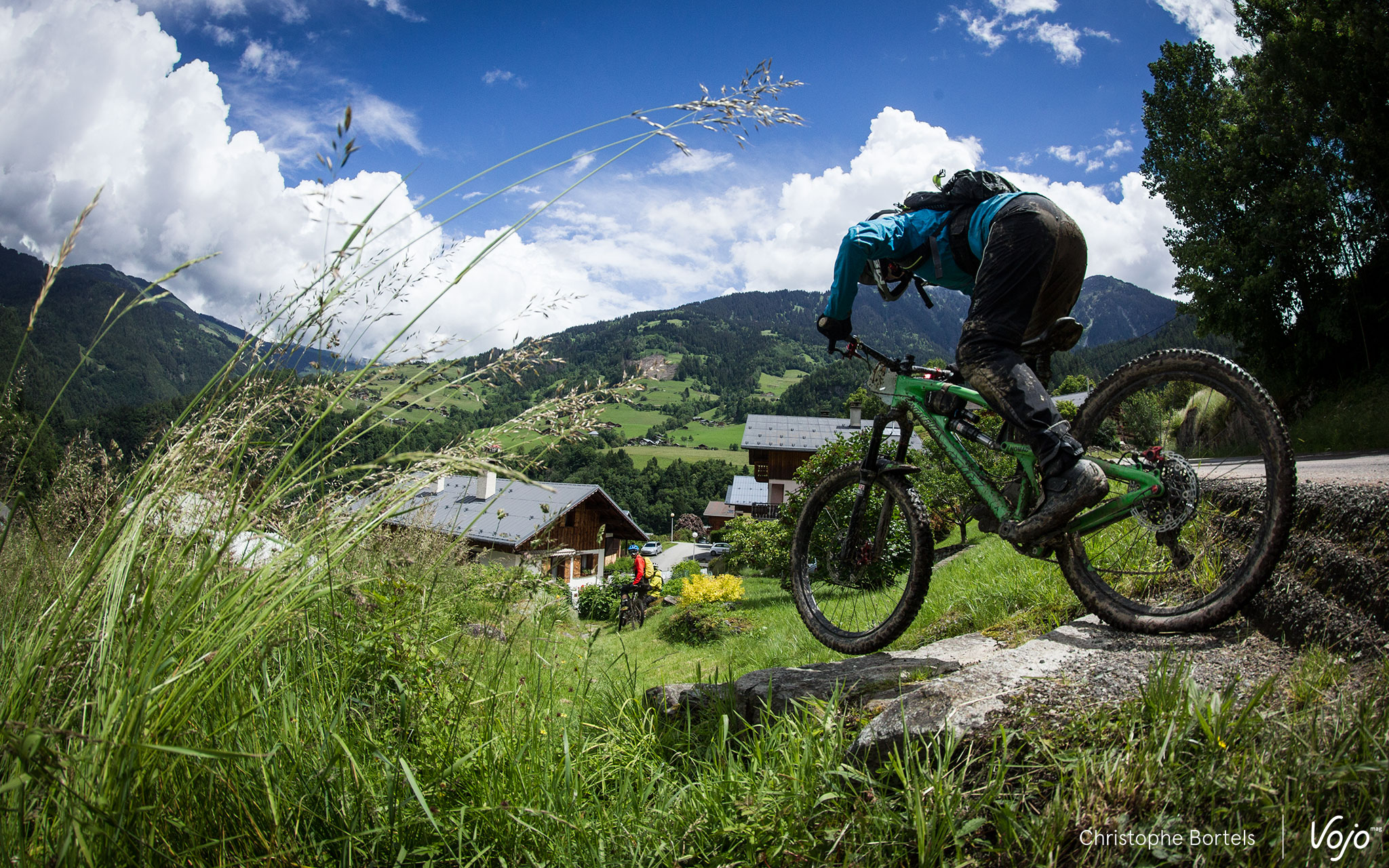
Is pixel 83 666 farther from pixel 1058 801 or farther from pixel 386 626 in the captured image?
pixel 1058 801

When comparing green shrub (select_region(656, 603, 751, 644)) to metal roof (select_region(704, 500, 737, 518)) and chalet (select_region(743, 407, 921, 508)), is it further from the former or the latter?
metal roof (select_region(704, 500, 737, 518))

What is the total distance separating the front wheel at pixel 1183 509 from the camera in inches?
79.9

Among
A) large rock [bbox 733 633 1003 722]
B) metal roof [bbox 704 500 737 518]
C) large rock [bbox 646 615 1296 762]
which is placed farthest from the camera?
metal roof [bbox 704 500 737 518]

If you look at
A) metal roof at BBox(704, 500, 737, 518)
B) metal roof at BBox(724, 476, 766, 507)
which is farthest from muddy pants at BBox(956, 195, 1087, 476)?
metal roof at BBox(704, 500, 737, 518)

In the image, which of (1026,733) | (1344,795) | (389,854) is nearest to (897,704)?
(1026,733)

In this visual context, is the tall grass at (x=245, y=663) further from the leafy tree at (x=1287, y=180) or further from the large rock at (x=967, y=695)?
the leafy tree at (x=1287, y=180)

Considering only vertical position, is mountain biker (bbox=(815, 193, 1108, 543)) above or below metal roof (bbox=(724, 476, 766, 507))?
above

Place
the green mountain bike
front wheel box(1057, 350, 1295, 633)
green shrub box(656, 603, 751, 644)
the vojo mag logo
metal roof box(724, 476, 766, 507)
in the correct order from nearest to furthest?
the vojo mag logo
front wheel box(1057, 350, 1295, 633)
the green mountain bike
green shrub box(656, 603, 751, 644)
metal roof box(724, 476, 766, 507)

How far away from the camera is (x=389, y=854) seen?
135 centimetres

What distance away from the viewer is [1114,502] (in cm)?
228

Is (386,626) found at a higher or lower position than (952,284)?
lower

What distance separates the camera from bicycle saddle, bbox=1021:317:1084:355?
8.53 ft

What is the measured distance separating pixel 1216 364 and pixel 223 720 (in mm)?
3060

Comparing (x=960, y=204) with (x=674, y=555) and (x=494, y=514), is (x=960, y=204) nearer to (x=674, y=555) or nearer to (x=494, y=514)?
(x=494, y=514)
